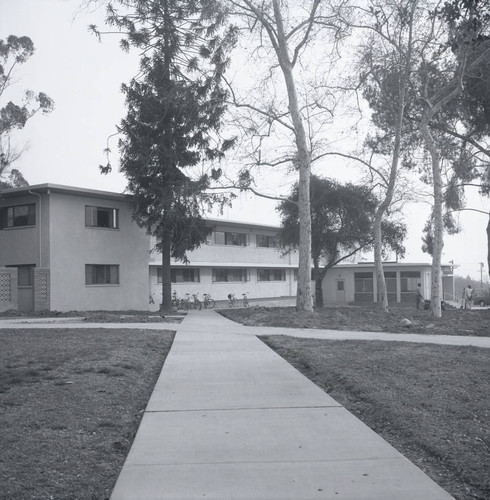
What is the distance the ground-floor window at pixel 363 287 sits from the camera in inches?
2253

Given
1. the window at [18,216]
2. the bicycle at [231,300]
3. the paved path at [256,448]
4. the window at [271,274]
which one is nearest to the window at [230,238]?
the window at [271,274]

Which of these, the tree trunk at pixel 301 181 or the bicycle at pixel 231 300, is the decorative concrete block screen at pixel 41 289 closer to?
the tree trunk at pixel 301 181

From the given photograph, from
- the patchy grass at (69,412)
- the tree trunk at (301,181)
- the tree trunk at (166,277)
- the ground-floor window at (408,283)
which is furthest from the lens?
the ground-floor window at (408,283)

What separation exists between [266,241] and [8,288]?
23.7 metres

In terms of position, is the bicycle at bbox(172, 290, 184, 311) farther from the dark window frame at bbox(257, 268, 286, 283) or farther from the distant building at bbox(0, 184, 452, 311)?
the dark window frame at bbox(257, 268, 286, 283)

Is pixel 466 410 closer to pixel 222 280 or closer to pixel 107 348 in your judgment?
pixel 107 348

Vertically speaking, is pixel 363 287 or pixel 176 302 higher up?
pixel 363 287

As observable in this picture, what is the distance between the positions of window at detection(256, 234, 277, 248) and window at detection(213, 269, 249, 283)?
111 inches

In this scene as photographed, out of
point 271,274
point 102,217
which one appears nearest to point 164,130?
point 102,217

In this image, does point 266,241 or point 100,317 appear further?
point 266,241

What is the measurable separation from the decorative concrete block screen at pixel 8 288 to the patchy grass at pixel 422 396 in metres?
17.7

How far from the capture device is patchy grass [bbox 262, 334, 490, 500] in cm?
518

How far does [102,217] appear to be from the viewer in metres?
30.9

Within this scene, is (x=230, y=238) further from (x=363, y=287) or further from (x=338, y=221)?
(x=363, y=287)
